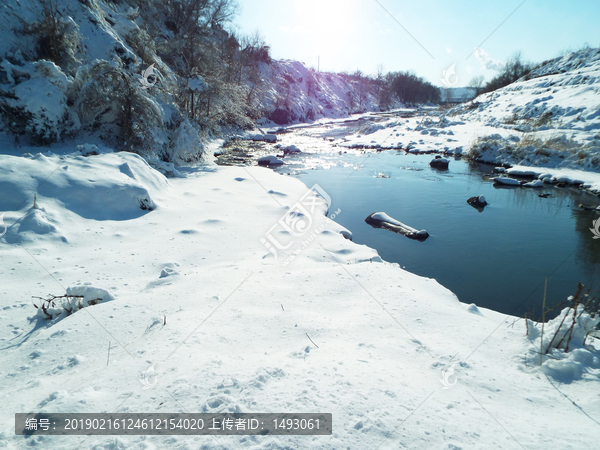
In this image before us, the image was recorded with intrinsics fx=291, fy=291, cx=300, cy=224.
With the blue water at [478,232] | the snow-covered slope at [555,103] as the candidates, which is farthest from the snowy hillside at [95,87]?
the snow-covered slope at [555,103]

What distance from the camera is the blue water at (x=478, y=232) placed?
629 cm

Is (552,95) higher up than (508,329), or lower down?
higher up

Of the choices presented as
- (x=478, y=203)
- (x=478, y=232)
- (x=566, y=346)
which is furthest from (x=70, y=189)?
(x=478, y=203)

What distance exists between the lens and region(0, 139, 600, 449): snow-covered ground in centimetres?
185

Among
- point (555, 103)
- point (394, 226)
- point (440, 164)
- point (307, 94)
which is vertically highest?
point (307, 94)

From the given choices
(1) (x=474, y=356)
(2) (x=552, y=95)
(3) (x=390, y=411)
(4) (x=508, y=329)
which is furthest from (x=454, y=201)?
(2) (x=552, y=95)

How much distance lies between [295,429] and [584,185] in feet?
57.0

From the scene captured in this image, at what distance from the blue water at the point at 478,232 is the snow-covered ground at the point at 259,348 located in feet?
7.24

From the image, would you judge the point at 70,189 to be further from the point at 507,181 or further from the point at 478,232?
the point at 507,181

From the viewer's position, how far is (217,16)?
1502 inches

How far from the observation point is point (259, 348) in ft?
8.58

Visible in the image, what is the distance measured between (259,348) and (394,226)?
7308 millimetres

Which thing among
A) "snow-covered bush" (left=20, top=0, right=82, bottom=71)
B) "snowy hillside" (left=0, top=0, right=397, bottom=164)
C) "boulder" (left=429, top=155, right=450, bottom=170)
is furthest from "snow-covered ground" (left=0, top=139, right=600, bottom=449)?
"boulder" (left=429, top=155, right=450, bottom=170)

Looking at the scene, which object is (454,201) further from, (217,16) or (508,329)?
(217,16)
